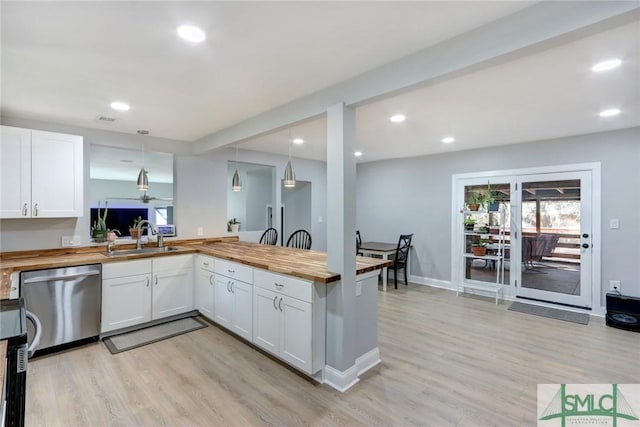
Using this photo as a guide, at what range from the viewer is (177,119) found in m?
3.55

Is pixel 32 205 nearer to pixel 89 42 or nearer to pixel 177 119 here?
pixel 177 119

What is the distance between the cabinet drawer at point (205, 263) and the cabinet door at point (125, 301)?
1.88 ft

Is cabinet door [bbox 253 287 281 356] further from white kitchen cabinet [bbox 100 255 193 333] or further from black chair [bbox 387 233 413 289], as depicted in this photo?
black chair [bbox 387 233 413 289]

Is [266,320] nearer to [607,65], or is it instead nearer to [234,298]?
[234,298]

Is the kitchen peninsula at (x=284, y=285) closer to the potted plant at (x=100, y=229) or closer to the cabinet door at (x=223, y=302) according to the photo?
the cabinet door at (x=223, y=302)

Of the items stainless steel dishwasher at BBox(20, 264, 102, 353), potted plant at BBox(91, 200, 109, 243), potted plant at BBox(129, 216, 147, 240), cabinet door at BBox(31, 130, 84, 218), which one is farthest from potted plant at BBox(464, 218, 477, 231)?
cabinet door at BBox(31, 130, 84, 218)

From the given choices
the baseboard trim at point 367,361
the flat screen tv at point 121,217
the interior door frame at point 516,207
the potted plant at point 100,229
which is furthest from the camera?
the interior door frame at point 516,207

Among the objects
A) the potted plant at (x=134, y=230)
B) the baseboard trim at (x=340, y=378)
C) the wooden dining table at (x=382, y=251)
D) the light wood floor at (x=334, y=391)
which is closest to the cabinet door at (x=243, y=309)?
the light wood floor at (x=334, y=391)

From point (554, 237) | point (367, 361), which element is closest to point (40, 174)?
point (367, 361)

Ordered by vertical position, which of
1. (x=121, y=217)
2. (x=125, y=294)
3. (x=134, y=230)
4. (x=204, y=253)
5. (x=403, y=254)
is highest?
(x=121, y=217)

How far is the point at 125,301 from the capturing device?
11.2 feet

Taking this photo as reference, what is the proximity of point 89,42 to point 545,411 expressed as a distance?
3959 millimetres

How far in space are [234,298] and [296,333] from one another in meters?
1.03

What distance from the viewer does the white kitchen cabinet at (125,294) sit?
330cm
